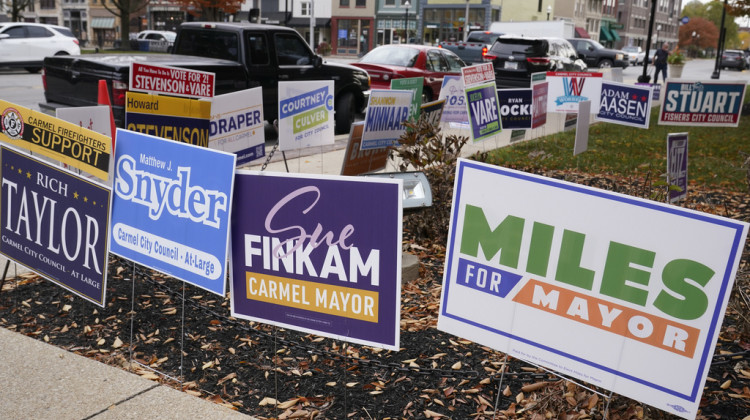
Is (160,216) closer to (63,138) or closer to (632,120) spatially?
(63,138)

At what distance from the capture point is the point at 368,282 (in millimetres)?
3100

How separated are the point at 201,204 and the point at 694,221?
7.36ft

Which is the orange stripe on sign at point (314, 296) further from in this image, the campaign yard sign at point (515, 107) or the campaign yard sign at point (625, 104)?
the campaign yard sign at point (625, 104)

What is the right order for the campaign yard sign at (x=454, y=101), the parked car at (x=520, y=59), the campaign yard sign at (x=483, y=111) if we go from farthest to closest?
the parked car at (x=520, y=59), the campaign yard sign at (x=454, y=101), the campaign yard sign at (x=483, y=111)

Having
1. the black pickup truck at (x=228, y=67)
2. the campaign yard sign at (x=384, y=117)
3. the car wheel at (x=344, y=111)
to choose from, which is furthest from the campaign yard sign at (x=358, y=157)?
the car wheel at (x=344, y=111)

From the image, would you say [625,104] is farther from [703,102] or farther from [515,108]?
[515,108]

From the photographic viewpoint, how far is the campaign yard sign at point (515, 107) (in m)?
9.44

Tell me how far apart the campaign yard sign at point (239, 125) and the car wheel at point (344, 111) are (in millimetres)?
5985

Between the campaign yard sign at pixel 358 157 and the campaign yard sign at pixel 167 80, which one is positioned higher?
the campaign yard sign at pixel 167 80

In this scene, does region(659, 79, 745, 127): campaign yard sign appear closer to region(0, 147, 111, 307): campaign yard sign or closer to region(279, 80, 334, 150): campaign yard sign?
region(279, 80, 334, 150): campaign yard sign

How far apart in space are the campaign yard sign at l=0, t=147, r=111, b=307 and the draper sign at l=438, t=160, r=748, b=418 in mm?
2015

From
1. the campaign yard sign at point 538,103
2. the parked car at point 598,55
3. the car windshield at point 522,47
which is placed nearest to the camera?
the campaign yard sign at point 538,103

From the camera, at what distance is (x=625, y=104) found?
9516 mm

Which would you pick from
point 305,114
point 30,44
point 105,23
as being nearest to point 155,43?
point 30,44
